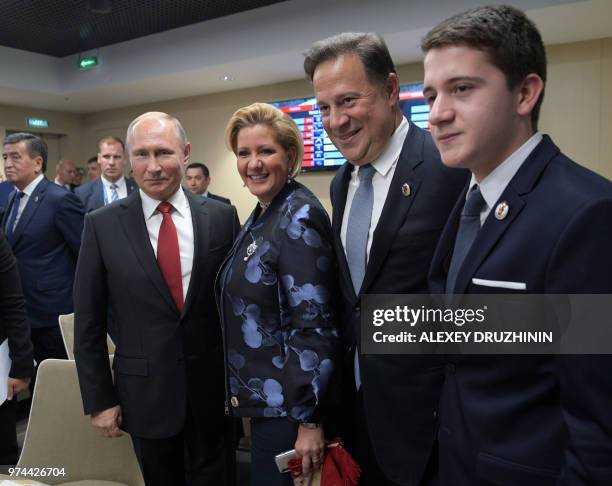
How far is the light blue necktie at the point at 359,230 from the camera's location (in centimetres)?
133

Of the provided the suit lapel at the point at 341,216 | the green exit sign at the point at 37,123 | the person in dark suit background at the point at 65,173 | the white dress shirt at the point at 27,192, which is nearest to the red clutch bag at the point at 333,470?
the suit lapel at the point at 341,216

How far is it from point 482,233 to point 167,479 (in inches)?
55.3

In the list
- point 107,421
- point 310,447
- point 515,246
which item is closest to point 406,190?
point 515,246

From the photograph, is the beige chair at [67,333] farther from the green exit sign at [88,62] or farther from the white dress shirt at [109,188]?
the green exit sign at [88,62]

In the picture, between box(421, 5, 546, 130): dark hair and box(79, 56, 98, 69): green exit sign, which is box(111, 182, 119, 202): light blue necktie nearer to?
box(79, 56, 98, 69): green exit sign

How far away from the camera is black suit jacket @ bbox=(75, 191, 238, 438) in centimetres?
164

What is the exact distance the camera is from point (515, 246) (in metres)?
0.89

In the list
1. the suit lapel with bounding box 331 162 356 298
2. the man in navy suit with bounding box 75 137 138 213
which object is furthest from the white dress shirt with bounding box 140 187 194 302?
the man in navy suit with bounding box 75 137 138 213

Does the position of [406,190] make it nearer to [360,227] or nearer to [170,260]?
[360,227]

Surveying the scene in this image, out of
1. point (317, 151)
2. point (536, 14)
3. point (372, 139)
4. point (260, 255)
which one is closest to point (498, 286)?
point (372, 139)

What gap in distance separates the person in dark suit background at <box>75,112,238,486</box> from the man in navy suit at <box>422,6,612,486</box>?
92 centimetres

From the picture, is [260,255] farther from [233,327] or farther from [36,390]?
[36,390]

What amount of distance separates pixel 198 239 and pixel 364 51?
846mm

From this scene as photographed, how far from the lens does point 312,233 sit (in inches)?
55.6
